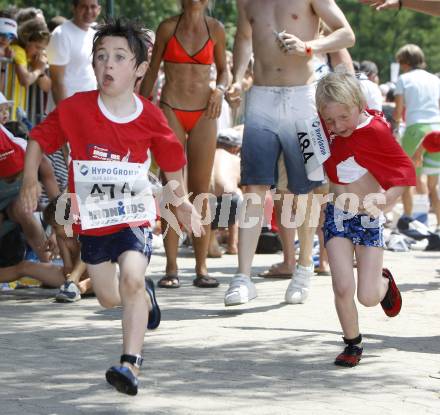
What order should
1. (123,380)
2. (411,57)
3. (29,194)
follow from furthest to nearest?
(411,57)
(29,194)
(123,380)

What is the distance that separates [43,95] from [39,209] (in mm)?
2010

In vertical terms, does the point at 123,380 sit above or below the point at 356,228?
below

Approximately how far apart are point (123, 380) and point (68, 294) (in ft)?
11.6

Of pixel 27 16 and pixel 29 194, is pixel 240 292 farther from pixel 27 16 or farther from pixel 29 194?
pixel 27 16

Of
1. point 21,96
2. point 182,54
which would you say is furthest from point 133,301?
point 21,96

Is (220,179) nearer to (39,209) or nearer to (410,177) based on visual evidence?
(39,209)

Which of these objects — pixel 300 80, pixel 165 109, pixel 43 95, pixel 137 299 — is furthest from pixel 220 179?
pixel 137 299

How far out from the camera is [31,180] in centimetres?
604

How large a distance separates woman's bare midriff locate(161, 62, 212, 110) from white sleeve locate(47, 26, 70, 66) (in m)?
1.37

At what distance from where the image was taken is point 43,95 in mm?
12523

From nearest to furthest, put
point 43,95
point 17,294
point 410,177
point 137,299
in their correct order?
Answer: 1. point 137,299
2. point 410,177
3. point 17,294
4. point 43,95

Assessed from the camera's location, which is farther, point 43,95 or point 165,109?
point 43,95

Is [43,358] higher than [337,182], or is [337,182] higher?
[337,182]

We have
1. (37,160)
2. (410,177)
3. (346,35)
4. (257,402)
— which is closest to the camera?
(257,402)
